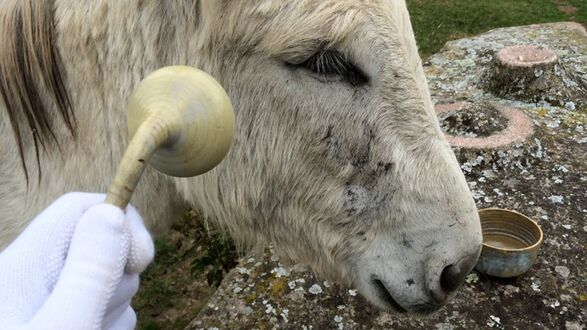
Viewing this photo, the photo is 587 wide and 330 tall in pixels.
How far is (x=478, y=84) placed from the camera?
5145 mm

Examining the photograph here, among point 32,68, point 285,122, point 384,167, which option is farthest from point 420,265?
Answer: point 32,68

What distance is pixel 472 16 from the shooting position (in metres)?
10.2

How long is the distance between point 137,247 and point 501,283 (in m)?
2.39

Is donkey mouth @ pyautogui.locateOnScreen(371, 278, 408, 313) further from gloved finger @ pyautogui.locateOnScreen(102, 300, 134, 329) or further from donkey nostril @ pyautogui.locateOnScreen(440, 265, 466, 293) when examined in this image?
gloved finger @ pyautogui.locateOnScreen(102, 300, 134, 329)

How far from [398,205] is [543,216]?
83.2 inches

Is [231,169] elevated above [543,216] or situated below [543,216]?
above

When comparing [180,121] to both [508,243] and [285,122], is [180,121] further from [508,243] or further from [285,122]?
[508,243]

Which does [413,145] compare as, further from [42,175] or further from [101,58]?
[42,175]

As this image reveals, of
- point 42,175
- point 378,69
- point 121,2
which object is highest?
point 121,2

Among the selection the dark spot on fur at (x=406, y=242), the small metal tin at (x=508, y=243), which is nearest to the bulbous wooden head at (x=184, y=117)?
the dark spot on fur at (x=406, y=242)

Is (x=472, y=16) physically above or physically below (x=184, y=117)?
below

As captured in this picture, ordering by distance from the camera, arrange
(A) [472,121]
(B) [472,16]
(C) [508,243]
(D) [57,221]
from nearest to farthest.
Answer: (D) [57,221]
(C) [508,243]
(A) [472,121]
(B) [472,16]

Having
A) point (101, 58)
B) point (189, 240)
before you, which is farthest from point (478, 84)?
point (101, 58)

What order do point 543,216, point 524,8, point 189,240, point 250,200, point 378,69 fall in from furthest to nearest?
1. point 524,8
2. point 189,240
3. point 543,216
4. point 250,200
5. point 378,69
